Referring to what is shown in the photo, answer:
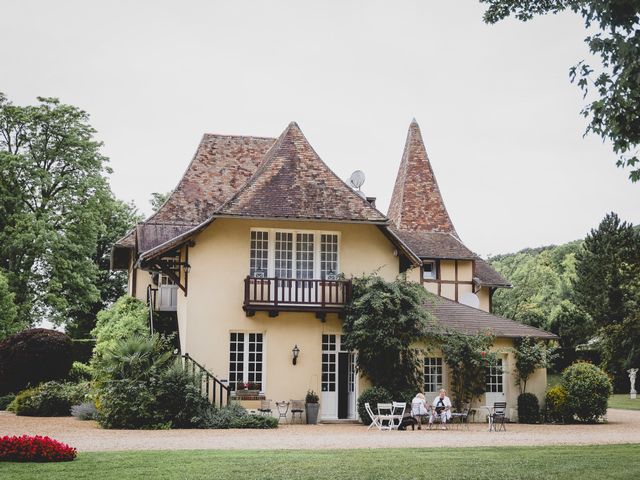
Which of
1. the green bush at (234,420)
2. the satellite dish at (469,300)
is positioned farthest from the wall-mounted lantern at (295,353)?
the satellite dish at (469,300)

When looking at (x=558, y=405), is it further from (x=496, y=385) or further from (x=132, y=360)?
(x=132, y=360)

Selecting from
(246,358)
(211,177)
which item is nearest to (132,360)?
(246,358)

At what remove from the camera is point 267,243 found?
2458cm

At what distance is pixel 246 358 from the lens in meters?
24.1

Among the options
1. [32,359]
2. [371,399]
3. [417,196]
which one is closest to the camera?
[371,399]

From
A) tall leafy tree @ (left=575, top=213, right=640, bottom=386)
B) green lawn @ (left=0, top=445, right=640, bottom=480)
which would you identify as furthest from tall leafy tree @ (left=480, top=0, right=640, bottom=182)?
tall leafy tree @ (left=575, top=213, right=640, bottom=386)

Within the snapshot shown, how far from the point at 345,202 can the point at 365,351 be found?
4.51 meters

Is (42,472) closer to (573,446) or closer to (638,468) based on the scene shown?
(638,468)

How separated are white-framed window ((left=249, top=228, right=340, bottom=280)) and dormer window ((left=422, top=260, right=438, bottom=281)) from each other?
1170 centimetres

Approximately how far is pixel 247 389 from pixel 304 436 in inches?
203

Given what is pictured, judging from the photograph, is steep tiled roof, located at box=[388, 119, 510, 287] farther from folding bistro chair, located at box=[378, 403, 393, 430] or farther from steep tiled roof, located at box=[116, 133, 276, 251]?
folding bistro chair, located at box=[378, 403, 393, 430]

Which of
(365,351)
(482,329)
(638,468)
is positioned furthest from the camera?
(482,329)

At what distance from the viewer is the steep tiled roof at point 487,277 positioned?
37588 millimetres

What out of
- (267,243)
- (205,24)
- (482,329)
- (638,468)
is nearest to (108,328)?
(267,243)
